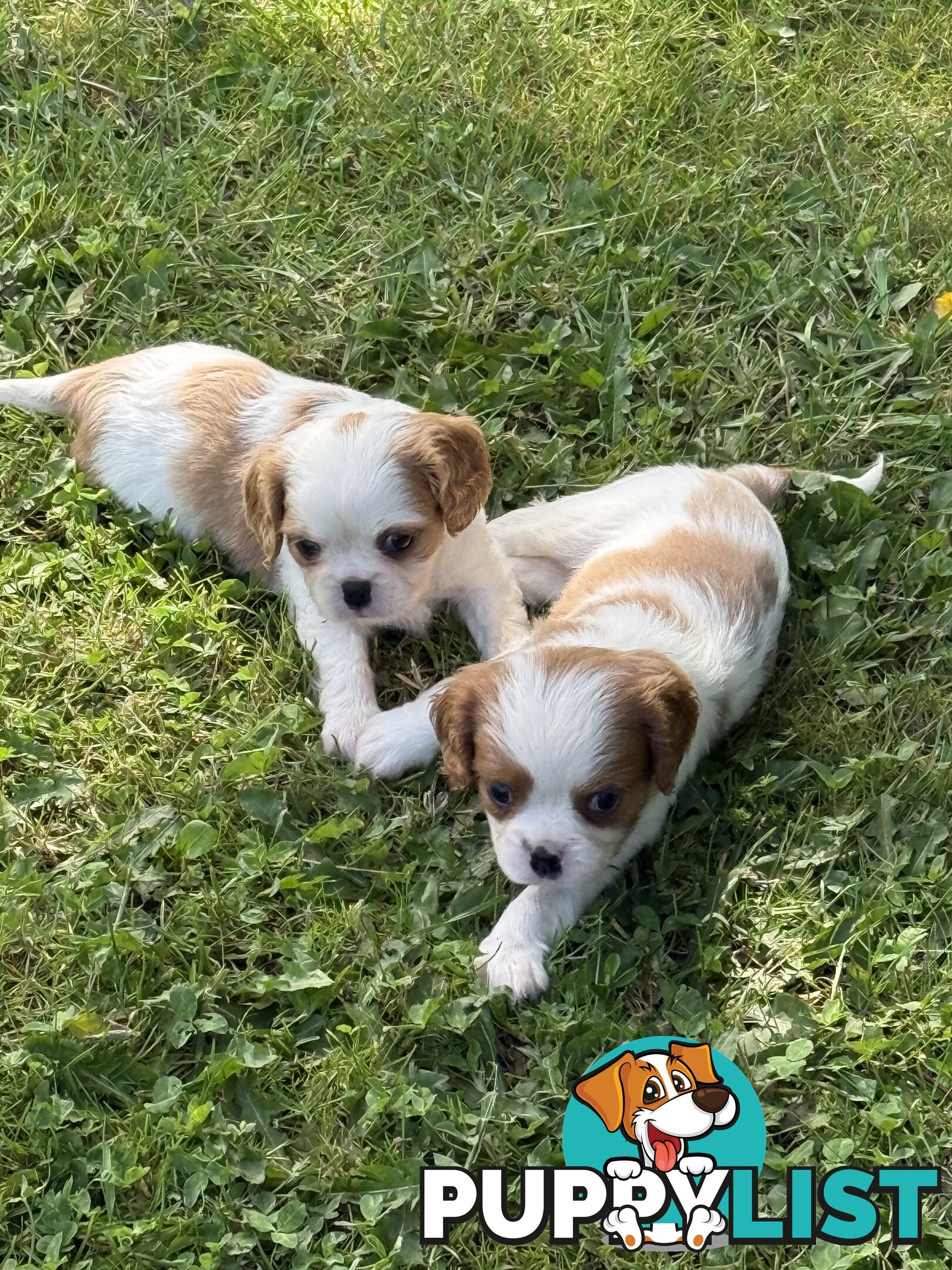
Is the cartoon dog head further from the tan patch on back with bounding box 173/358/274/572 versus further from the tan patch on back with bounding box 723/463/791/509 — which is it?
the tan patch on back with bounding box 173/358/274/572

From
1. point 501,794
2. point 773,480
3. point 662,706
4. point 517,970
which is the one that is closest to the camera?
point 662,706

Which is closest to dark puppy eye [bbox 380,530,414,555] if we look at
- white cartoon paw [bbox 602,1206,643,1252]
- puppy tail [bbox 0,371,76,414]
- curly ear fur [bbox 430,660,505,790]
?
curly ear fur [bbox 430,660,505,790]

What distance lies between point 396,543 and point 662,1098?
69.1 inches

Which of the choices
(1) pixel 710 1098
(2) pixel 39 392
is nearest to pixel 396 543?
(2) pixel 39 392

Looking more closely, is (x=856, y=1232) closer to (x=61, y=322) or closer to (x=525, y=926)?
(x=525, y=926)

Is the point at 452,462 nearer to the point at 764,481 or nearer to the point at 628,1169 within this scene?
the point at 764,481

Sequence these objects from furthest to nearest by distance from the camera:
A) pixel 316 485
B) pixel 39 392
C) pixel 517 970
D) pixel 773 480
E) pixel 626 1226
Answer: pixel 39 392 → pixel 773 480 → pixel 316 485 → pixel 517 970 → pixel 626 1226

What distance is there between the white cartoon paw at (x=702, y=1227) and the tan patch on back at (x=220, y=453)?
2417 mm

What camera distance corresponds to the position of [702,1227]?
3066 mm

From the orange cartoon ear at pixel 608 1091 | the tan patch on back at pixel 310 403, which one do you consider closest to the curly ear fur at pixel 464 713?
the orange cartoon ear at pixel 608 1091

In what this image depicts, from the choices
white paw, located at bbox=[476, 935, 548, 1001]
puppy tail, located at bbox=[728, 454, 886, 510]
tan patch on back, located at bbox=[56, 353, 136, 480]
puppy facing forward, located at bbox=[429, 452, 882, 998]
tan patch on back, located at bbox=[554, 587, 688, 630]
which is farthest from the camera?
tan patch on back, located at bbox=[56, 353, 136, 480]

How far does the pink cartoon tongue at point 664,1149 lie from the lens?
309cm

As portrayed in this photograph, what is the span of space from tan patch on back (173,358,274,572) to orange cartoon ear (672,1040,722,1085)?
82.0 inches

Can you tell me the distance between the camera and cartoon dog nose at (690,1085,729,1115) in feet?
10.5
